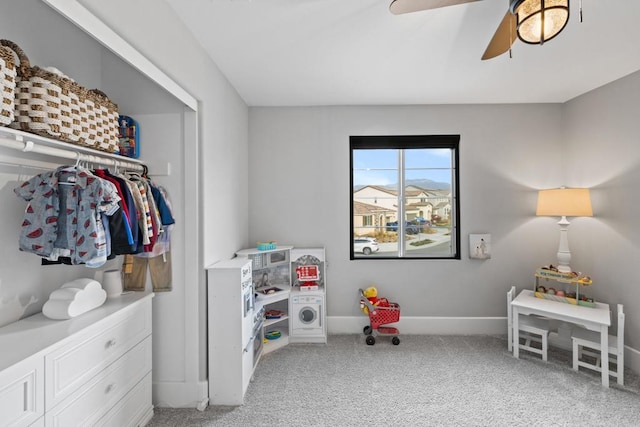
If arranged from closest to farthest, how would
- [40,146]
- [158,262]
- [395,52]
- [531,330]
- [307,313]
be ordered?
[40,146] < [158,262] < [395,52] < [531,330] < [307,313]

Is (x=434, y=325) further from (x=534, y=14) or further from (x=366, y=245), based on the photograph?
(x=534, y=14)

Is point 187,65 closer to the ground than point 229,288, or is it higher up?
higher up

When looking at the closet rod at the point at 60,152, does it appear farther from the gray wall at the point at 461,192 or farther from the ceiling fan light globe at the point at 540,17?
the ceiling fan light globe at the point at 540,17

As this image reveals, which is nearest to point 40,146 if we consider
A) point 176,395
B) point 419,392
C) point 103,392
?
point 103,392

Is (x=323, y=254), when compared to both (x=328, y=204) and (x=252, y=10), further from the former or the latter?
(x=252, y=10)

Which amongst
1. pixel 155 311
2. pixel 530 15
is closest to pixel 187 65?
pixel 155 311

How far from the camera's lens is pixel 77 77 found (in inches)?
74.6

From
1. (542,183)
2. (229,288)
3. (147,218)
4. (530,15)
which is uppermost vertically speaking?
(530,15)

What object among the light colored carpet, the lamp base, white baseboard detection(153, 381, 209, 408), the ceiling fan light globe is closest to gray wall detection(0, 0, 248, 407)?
white baseboard detection(153, 381, 209, 408)

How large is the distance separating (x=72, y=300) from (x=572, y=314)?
3.61 metres

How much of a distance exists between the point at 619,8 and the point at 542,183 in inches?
77.6

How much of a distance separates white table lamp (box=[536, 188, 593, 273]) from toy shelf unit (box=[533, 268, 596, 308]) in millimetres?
81

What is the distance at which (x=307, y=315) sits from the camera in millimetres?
3162

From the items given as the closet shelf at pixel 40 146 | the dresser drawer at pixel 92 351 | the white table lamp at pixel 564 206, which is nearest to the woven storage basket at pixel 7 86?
the closet shelf at pixel 40 146
